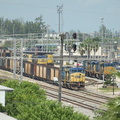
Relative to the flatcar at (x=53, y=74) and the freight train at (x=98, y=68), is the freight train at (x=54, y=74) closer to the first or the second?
the flatcar at (x=53, y=74)

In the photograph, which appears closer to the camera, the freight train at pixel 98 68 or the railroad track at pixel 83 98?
the railroad track at pixel 83 98

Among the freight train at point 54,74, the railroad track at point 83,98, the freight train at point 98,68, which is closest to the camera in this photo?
the railroad track at point 83,98

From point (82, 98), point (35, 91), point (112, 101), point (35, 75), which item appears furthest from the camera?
point (35, 75)

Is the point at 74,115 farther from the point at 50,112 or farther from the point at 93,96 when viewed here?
the point at 93,96

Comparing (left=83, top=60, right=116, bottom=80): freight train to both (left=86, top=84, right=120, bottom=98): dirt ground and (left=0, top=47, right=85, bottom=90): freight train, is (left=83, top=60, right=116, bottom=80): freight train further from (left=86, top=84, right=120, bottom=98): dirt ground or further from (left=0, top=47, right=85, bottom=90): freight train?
(left=0, top=47, right=85, bottom=90): freight train

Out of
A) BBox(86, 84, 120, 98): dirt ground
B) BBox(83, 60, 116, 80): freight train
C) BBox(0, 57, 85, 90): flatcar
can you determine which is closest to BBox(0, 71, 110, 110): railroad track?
BBox(0, 57, 85, 90): flatcar

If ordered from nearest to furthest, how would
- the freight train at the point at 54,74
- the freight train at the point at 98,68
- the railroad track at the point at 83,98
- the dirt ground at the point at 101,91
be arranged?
the railroad track at the point at 83,98 → the dirt ground at the point at 101,91 → the freight train at the point at 54,74 → the freight train at the point at 98,68

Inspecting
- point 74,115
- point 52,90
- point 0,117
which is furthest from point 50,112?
point 52,90

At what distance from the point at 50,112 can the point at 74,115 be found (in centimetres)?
121

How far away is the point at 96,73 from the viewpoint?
66875 millimetres

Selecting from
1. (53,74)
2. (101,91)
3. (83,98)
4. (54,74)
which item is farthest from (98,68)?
(83,98)

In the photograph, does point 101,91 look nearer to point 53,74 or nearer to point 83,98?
point 83,98

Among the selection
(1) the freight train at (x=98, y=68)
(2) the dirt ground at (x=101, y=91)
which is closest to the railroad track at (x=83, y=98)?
(2) the dirt ground at (x=101, y=91)

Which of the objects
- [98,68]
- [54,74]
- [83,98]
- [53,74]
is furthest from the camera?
[98,68]
